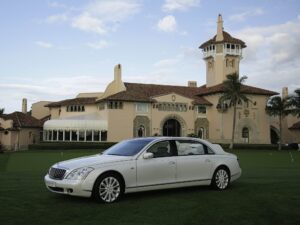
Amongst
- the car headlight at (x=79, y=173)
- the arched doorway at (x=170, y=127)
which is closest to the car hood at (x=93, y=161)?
the car headlight at (x=79, y=173)

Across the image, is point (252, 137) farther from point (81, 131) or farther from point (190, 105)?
point (81, 131)

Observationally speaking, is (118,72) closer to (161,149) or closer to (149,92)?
(149,92)

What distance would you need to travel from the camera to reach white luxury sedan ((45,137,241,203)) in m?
9.93

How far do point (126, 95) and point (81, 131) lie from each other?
781 cm

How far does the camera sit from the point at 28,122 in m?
64.9

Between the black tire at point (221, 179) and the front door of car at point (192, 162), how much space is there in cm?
23

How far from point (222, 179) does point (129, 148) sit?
9.53 feet

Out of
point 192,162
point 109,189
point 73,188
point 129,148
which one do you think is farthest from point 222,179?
point 73,188

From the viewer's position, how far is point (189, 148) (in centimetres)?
1198

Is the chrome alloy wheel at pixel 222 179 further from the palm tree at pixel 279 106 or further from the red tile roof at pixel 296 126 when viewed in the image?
the red tile roof at pixel 296 126

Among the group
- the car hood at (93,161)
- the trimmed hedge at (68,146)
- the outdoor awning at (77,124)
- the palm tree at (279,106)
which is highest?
the palm tree at (279,106)

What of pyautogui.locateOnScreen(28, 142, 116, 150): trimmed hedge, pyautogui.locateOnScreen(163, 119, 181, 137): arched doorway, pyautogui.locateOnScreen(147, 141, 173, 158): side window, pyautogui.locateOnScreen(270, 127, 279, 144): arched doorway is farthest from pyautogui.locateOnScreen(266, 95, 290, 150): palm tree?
pyautogui.locateOnScreen(147, 141, 173, 158): side window

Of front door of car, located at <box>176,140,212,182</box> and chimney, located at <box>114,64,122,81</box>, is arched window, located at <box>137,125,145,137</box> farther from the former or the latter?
front door of car, located at <box>176,140,212,182</box>

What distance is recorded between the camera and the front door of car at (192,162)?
1146 centimetres
